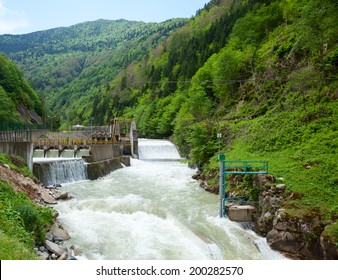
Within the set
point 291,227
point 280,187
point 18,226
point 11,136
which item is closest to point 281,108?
point 280,187

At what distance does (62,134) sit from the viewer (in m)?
56.2

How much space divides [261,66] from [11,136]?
93.0ft

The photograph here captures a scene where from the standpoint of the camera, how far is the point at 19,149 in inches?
757

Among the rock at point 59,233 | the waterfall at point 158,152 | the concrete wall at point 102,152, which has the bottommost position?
the waterfall at point 158,152

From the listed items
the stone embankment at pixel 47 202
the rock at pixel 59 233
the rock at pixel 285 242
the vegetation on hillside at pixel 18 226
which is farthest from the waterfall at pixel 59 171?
the rock at pixel 285 242

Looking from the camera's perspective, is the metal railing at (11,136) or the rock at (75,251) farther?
the metal railing at (11,136)

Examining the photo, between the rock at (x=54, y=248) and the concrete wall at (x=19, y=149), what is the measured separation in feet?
35.7

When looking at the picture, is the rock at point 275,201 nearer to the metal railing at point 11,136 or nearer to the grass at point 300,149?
the grass at point 300,149

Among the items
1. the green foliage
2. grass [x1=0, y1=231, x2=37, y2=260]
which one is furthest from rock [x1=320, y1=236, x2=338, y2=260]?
the green foliage

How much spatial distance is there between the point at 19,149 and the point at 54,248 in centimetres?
1169

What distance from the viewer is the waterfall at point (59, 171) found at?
21.0 meters

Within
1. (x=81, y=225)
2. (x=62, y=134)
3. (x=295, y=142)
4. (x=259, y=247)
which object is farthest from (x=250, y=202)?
(x=62, y=134)

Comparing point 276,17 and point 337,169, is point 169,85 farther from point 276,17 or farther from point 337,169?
point 337,169

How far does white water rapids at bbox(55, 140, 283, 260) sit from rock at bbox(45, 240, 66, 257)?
2.58 ft
